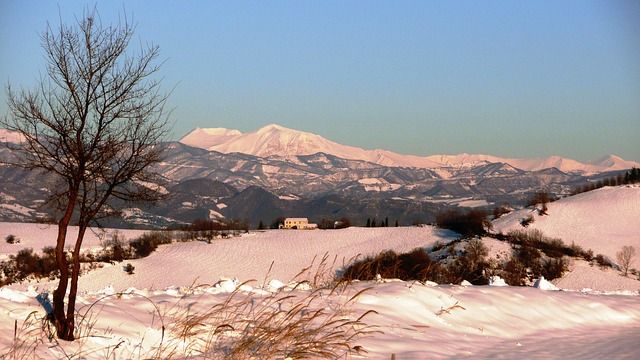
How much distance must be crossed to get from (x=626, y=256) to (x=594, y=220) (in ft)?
54.9

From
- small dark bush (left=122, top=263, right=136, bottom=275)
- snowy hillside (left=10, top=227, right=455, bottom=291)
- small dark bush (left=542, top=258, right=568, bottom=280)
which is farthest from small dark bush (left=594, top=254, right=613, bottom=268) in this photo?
small dark bush (left=122, top=263, right=136, bottom=275)

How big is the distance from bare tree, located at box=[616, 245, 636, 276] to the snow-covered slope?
1.16 metres

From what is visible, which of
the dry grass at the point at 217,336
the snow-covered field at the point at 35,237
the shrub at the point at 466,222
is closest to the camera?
the dry grass at the point at 217,336

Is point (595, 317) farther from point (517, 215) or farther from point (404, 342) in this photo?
point (517, 215)

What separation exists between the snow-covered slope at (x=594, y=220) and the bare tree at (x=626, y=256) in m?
1.16

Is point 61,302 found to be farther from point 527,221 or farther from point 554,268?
point 527,221

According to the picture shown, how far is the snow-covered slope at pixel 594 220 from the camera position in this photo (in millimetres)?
105625

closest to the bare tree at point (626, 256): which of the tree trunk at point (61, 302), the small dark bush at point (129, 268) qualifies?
the small dark bush at point (129, 268)

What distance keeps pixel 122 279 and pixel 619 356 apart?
3374 inches

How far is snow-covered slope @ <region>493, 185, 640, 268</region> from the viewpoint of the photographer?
10562 cm

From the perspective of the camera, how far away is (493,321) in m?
12.7

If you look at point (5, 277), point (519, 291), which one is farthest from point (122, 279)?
point (519, 291)

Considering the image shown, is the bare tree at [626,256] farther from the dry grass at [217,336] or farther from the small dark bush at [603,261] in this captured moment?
the dry grass at [217,336]

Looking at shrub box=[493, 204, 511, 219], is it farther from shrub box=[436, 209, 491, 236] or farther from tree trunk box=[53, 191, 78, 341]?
tree trunk box=[53, 191, 78, 341]
